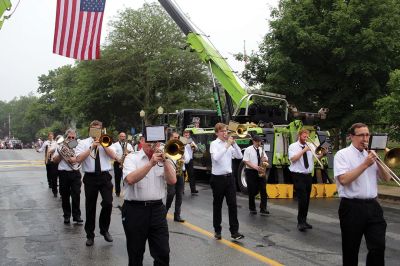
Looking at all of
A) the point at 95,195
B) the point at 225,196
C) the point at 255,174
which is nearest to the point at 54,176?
the point at 255,174

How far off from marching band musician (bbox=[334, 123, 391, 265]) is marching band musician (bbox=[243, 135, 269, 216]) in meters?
5.37

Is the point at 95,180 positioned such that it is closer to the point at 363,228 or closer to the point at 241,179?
the point at 363,228

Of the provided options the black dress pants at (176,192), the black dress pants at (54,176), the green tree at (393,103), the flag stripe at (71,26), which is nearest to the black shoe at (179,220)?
the black dress pants at (176,192)

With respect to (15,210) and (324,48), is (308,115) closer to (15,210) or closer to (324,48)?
(324,48)

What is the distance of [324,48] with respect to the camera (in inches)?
736

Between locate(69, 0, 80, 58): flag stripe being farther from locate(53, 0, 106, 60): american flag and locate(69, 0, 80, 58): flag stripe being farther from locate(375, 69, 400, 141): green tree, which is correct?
locate(375, 69, 400, 141): green tree

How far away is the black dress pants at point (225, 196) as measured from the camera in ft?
26.3

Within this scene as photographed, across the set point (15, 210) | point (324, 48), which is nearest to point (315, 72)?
point (324, 48)

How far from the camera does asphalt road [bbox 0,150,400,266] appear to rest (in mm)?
6918

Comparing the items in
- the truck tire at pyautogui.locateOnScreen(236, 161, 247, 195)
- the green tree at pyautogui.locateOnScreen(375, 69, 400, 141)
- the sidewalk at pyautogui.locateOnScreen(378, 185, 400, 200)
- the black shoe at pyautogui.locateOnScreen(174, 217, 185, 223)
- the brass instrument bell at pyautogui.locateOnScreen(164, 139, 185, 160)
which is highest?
the green tree at pyautogui.locateOnScreen(375, 69, 400, 141)

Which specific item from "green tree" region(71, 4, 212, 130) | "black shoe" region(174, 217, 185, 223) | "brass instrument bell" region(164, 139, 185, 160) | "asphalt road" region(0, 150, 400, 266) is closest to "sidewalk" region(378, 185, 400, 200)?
"asphalt road" region(0, 150, 400, 266)

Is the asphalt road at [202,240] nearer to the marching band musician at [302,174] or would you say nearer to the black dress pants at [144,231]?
the marching band musician at [302,174]

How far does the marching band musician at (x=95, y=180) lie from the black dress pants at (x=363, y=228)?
3960 millimetres

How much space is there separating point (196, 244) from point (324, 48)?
1285cm
